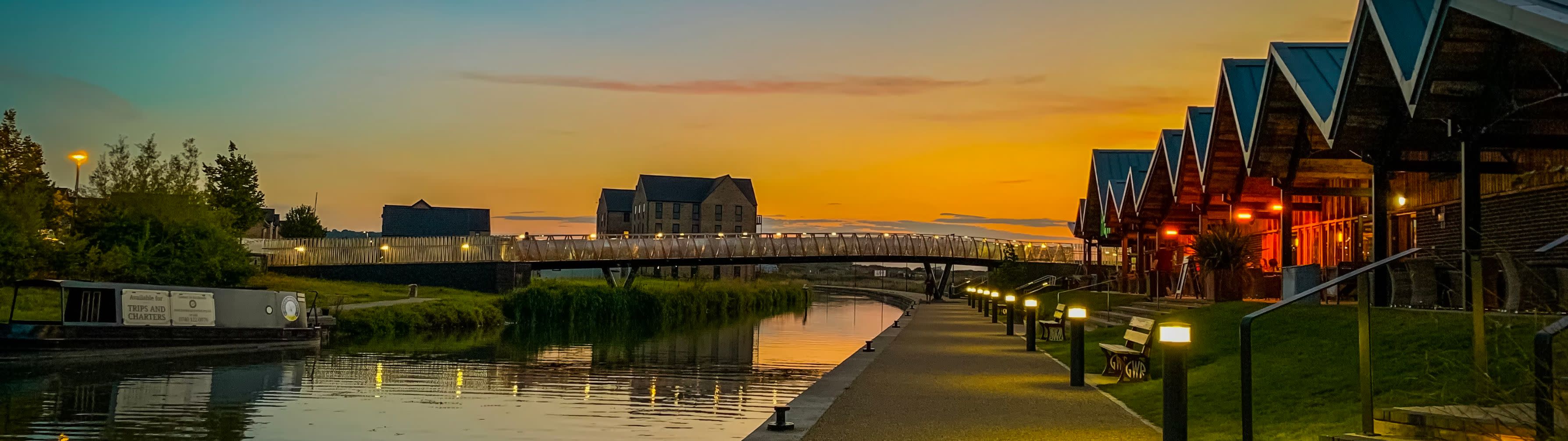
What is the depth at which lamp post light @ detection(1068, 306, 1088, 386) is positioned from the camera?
52.2ft

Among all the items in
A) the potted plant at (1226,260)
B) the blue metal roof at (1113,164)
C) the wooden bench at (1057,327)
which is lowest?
the wooden bench at (1057,327)

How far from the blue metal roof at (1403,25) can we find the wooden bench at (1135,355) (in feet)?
15.0

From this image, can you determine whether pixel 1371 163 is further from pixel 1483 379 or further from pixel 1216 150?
pixel 1483 379

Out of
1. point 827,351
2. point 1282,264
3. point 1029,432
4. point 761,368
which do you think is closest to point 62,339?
point 761,368

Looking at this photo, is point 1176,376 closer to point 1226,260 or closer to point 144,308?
point 1226,260

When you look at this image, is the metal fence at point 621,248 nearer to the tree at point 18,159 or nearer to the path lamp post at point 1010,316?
the tree at point 18,159

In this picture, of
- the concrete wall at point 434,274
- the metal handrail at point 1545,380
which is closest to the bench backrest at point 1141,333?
the metal handrail at point 1545,380

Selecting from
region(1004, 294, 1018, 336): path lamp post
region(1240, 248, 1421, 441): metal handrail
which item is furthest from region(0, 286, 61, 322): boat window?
region(1240, 248, 1421, 441): metal handrail

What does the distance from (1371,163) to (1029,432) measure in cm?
1189

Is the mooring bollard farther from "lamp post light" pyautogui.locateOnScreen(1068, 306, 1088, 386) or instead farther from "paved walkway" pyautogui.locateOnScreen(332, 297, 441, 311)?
"paved walkway" pyautogui.locateOnScreen(332, 297, 441, 311)

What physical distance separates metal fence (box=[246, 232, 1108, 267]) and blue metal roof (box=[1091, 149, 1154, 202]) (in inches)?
757

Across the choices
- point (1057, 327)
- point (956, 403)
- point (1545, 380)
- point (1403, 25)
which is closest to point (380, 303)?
point (1057, 327)

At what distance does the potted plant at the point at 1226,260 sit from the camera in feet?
82.9

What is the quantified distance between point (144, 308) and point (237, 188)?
41236mm
